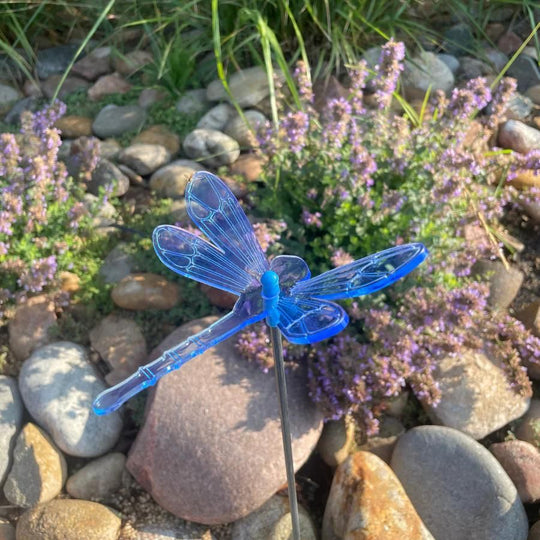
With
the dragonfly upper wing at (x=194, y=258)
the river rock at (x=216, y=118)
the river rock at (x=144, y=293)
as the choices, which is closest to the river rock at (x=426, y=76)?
the river rock at (x=216, y=118)

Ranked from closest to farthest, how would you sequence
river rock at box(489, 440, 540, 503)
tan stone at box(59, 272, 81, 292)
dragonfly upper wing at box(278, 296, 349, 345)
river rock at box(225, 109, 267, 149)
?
dragonfly upper wing at box(278, 296, 349, 345), river rock at box(489, 440, 540, 503), tan stone at box(59, 272, 81, 292), river rock at box(225, 109, 267, 149)

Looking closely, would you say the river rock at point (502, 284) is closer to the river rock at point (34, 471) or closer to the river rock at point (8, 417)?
the river rock at point (34, 471)

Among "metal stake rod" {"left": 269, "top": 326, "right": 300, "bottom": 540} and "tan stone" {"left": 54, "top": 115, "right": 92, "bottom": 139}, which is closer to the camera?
"metal stake rod" {"left": 269, "top": 326, "right": 300, "bottom": 540}

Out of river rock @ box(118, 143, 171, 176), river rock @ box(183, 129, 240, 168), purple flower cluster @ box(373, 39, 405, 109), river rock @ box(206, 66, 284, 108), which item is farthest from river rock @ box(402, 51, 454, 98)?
river rock @ box(118, 143, 171, 176)

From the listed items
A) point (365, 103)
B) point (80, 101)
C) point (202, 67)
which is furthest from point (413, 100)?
point (80, 101)

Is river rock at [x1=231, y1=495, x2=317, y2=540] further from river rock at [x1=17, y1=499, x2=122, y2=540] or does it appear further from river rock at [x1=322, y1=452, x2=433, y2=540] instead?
river rock at [x1=17, y1=499, x2=122, y2=540]

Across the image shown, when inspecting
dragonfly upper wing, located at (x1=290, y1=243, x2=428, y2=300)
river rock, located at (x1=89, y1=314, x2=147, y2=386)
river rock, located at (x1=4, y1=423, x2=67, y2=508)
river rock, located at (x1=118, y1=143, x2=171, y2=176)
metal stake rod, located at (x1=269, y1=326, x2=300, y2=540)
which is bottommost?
river rock, located at (x1=4, y1=423, x2=67, y2=508)

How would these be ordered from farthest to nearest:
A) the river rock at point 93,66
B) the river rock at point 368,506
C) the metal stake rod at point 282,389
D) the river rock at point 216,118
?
the river rock at point 93,66
the river rock at point 216,118
the river rock at point 368,506
the metal stake rod at point 282,389
